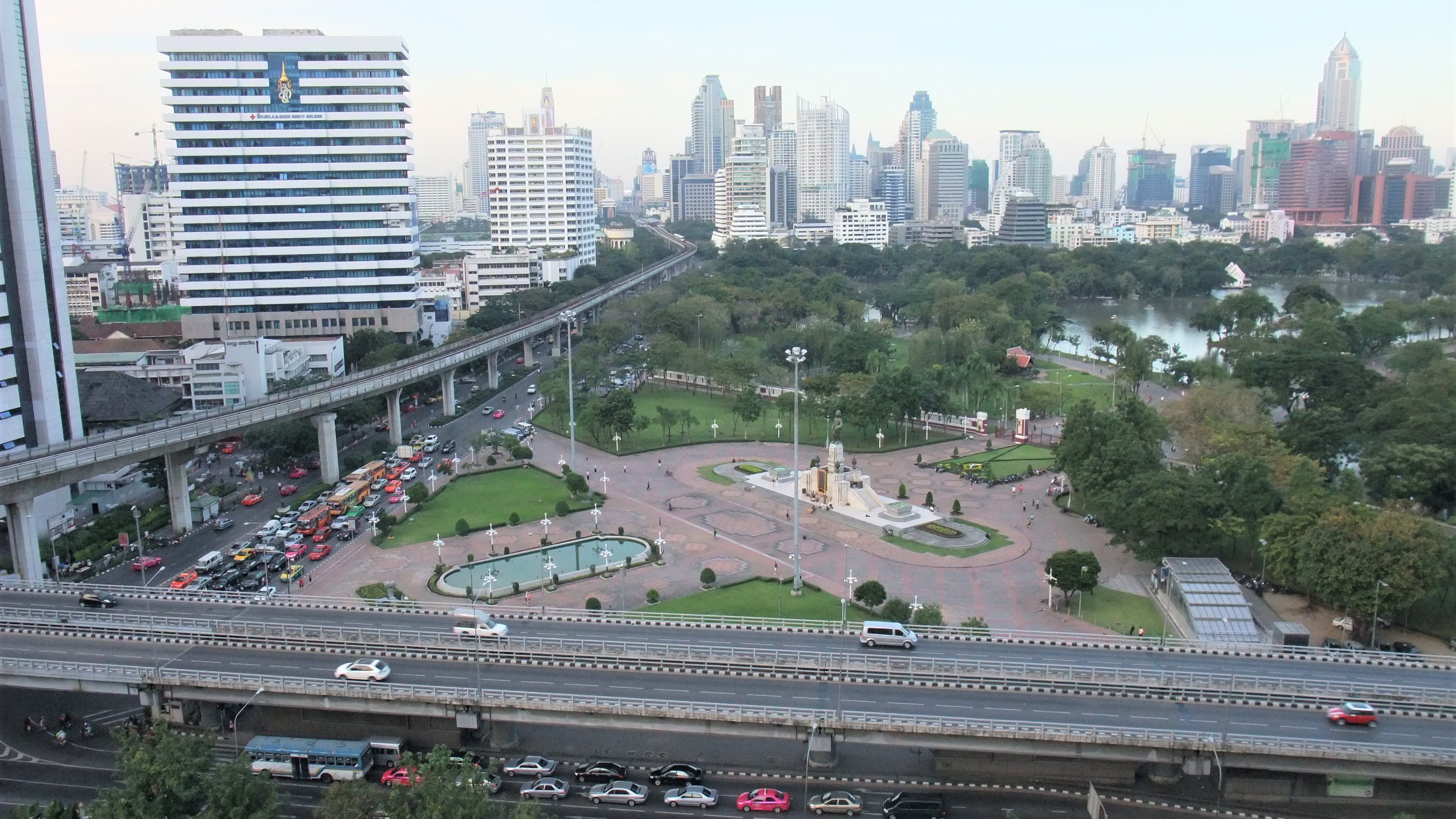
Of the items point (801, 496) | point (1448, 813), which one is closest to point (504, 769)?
point (1448, 813)

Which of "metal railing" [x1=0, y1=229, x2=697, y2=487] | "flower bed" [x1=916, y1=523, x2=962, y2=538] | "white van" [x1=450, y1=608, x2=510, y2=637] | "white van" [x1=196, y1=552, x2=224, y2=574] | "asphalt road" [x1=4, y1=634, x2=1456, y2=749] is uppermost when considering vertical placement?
"metal railing" [x1=0, y1=229, x2=697, y2=487]

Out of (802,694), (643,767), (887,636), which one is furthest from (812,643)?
(643,767)

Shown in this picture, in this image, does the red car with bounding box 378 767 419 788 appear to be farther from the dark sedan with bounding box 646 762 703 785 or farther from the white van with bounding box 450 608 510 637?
the dark sedan with bounding box 646 762 703 785

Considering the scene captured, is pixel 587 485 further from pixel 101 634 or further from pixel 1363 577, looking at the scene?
pixel 1363 577

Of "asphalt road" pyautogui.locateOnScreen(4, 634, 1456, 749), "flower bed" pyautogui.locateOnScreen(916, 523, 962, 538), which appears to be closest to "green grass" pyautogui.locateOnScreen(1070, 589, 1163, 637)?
"flower bed" pyautogui.locateOnScreen(916, 523, 962, 538)

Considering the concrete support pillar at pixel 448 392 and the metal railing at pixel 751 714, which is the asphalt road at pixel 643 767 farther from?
the concrete support pillar at pixel 448 392

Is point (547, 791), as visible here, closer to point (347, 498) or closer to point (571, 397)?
point (347, 498)
